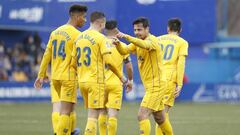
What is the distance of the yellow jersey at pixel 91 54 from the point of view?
12.7 metres

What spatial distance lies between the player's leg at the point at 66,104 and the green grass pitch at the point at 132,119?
9.62 ft

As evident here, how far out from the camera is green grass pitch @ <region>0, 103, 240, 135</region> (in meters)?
17.4

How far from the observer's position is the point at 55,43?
1366 centimetres

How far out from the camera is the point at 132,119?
2142 centimetres

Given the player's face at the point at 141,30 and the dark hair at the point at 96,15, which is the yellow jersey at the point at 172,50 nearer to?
the player's face at the point at 141,30

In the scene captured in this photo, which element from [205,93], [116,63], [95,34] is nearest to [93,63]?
[95,34]

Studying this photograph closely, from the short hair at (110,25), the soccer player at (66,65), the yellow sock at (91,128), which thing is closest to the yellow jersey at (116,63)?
the short hair at (110,25)

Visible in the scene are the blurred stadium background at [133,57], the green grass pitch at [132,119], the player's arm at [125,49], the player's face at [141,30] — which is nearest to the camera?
the player's face at [141,30]

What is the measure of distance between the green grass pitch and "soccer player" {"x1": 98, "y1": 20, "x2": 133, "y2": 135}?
190 cm

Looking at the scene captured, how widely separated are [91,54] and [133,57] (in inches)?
784

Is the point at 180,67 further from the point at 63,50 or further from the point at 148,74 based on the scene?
the point at 63,50

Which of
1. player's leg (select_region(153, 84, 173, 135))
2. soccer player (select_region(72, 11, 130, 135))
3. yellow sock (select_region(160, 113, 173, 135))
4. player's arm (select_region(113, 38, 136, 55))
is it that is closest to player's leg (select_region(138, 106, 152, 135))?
player's leg (select_region(153, 84, 173, 135))

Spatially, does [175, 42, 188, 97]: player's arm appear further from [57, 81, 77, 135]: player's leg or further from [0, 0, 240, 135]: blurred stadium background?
[0, 0, 240, 135]: blurred stadium background

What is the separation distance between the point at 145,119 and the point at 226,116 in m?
10.2
